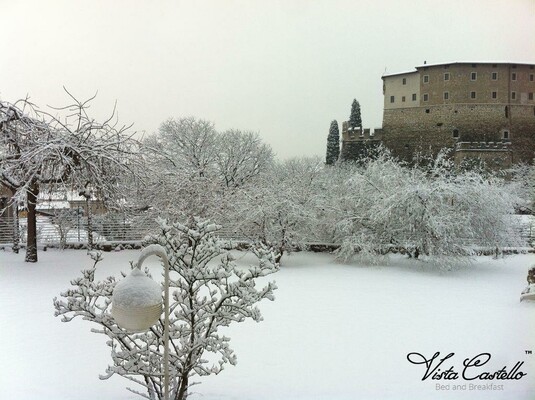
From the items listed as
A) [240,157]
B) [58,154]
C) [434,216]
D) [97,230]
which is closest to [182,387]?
[58,154]

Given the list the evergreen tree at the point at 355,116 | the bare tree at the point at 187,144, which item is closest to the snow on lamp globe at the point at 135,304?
the bare tree at the point at 187,144

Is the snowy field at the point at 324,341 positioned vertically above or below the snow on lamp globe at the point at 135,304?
below

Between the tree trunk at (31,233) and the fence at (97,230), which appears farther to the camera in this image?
the fence at (97,230)

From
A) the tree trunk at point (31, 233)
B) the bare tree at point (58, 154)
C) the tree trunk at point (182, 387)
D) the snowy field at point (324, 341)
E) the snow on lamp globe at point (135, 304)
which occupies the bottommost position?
the snowy field at point (324, 341)

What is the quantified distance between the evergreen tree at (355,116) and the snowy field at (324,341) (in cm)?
264

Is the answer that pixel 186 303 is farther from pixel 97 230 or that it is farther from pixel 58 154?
pixel 97 230

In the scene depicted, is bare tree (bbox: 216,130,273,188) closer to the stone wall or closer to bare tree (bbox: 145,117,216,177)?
bare tree (bbox: 145,117,216,177)

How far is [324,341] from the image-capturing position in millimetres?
3393

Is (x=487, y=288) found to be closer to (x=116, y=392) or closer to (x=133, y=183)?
(x=116, y=392)

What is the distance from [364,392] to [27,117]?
5360mm

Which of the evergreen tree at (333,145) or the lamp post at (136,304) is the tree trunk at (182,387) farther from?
the evergreen tree at (333,145)

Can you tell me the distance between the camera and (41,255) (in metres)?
6.88

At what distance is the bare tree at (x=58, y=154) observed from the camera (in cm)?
543

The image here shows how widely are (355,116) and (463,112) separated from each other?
2055 millimetres
